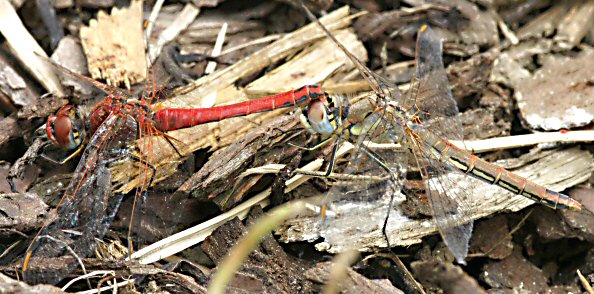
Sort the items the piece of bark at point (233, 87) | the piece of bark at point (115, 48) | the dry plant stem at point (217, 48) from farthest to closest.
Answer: the dry plant stem at point (217, 48)
the piece of bark at point (115, 48)
the piece of bark at point (233, 87)

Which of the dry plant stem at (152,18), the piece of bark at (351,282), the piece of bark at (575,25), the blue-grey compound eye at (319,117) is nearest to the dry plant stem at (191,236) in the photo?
A: the blue-grey compound eye at (319,117)

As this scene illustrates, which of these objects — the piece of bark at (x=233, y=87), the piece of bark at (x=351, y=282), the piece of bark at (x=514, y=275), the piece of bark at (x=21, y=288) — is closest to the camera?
the piece of bark at (x=21, y=288)

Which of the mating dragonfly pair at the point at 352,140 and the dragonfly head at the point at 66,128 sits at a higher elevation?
the dragonfly head at the point at 66,128

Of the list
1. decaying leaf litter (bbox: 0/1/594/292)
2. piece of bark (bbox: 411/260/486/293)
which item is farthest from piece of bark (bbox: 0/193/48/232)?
piece of bark (bbox: 411/260/486/293)

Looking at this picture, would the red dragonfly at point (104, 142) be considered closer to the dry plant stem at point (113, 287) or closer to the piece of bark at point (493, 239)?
the dry plant stem at point (113, 287)

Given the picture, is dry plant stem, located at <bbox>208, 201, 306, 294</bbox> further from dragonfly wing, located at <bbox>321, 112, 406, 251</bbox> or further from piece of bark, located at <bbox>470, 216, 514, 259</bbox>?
piece of bark, located at <bbox>470, 216, 514, 259</bbox>

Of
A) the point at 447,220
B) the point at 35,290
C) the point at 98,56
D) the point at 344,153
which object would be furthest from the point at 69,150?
the point at 447,220

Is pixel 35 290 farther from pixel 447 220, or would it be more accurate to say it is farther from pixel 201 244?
pixel 447 220
